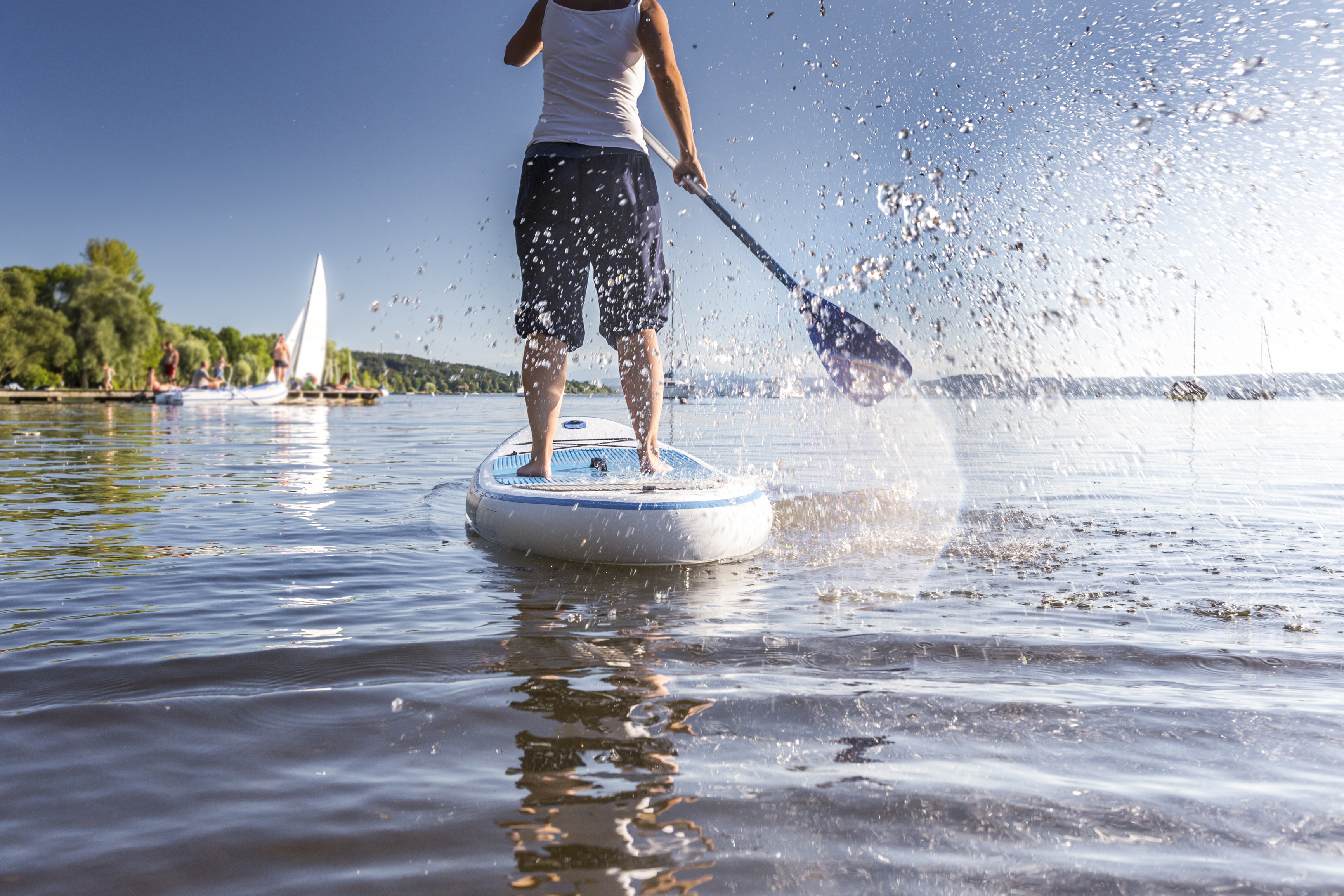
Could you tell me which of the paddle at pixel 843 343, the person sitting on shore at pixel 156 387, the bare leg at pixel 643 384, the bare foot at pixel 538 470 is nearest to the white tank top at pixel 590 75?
the paddle at pixel 843 343

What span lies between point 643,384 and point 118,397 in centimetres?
4806

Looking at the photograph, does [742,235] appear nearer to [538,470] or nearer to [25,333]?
[538,470]

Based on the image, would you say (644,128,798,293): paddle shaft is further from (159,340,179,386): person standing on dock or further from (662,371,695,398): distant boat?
(159,340,179,386): person standing on dock

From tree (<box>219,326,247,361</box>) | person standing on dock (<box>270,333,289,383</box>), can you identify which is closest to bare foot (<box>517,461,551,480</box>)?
person standing on dock (<box>270,333,289,383</box>)

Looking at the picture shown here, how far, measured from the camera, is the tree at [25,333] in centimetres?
5000

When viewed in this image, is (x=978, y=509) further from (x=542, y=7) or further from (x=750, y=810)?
(x=750, y=810)

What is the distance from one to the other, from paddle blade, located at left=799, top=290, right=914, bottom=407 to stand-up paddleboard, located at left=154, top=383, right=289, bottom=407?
34.9 metres

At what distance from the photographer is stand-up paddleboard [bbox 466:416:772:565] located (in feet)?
11.5

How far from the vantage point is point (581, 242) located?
160 inches

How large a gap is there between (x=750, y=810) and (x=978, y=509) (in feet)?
15.2

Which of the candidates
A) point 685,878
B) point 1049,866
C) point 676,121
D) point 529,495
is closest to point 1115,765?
point 1049,866

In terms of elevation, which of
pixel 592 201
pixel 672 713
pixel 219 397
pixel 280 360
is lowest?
pixel 672 713

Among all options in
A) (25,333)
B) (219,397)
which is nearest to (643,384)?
(219,397)

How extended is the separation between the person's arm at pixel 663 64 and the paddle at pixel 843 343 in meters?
0.52
